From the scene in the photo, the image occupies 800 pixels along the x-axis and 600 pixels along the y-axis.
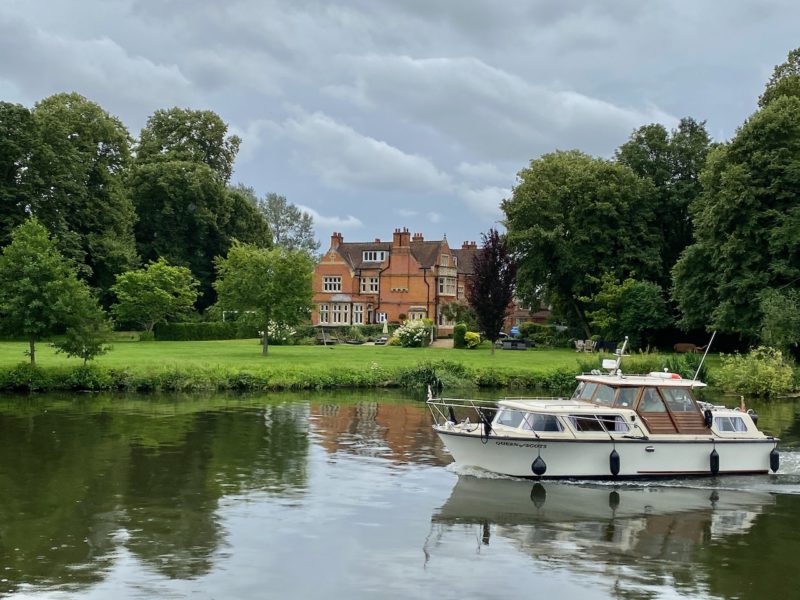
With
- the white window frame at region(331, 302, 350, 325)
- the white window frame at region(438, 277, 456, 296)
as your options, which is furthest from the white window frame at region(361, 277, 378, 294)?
the white window frame at region(438, 277, 456, 296)

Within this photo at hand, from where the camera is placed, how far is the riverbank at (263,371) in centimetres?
3919

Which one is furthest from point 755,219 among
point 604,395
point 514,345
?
point 604,395

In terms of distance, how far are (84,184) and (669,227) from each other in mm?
49943

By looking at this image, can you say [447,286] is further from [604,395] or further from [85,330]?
[604,395]

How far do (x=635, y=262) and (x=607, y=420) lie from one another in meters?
49.5

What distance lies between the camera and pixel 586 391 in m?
24.3

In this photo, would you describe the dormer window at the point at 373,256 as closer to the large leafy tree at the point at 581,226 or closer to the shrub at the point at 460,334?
the large leafy tree at the point at 581,226

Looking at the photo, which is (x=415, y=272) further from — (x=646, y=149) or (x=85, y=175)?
(x=85, y=175)

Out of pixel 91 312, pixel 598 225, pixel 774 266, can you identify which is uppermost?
pixel 598 225

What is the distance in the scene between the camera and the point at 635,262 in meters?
69.2

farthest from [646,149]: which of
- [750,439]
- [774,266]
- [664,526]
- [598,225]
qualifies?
[664,526]

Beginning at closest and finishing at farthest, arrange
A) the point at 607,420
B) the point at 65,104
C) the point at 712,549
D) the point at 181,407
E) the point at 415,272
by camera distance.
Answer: the point at 712,549, the point at 607,420, the point at 181,407, the point at 65,104, the point at 415,272

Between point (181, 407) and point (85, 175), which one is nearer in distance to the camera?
point (181, 407)

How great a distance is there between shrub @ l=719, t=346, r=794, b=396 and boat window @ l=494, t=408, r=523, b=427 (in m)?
26.7
